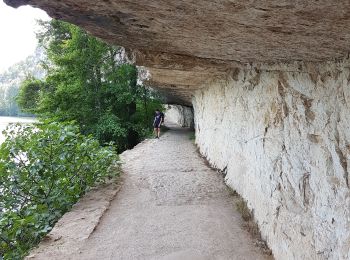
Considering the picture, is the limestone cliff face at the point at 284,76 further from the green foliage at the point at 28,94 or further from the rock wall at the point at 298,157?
the green foliage at the point at 28,94

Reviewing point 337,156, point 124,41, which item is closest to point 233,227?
point 337,156

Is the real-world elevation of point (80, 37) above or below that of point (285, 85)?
above

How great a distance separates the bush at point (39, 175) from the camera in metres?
4.41

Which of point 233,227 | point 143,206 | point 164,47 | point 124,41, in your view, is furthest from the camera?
point 143,206

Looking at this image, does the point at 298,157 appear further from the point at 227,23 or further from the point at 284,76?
the point at 227,23

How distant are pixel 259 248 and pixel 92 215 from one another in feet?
7.74

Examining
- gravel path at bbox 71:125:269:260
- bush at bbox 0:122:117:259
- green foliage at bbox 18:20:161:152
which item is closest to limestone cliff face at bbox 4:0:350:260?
gravel path at bbox 71:125:269:260

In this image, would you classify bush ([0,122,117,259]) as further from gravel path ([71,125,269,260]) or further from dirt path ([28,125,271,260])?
gravel path ([71,125,269,260])

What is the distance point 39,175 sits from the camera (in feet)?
16.8

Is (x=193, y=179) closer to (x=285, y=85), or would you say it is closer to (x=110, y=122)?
(x=285, y=85)

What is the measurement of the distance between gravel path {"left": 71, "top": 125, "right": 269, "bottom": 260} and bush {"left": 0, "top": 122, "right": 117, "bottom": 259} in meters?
0.79

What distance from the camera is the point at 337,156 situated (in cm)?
240

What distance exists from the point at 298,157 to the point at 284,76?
0.87 m

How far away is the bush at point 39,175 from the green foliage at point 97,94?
7.06m
